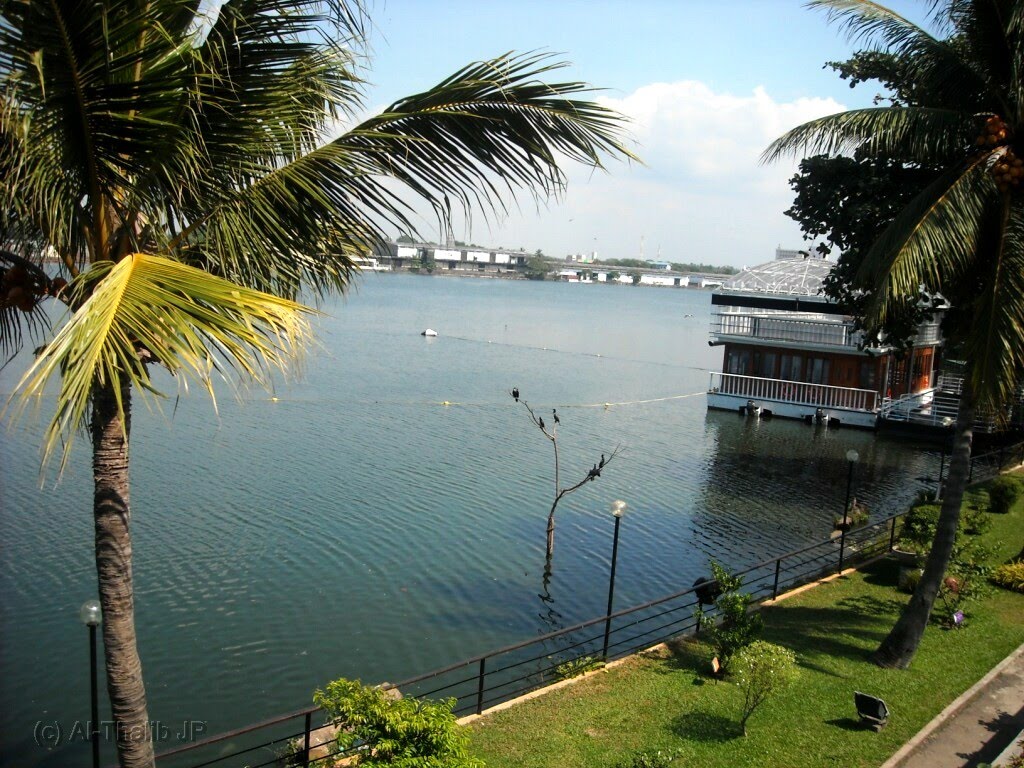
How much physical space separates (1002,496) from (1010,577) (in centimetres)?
745

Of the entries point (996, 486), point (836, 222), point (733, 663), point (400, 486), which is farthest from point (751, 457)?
point (733, 663)

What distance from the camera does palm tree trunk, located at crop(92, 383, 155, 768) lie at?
4500 mm

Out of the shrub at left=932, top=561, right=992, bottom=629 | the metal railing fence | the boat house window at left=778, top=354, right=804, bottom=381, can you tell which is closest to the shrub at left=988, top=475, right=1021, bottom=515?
the metal railing fence

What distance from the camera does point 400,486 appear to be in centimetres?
2508

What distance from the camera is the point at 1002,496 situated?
23250 millimetres

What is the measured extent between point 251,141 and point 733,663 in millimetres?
10232

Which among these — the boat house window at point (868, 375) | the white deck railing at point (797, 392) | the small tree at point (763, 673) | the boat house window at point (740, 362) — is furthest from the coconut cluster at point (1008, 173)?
the boat house window at point (740, 362)

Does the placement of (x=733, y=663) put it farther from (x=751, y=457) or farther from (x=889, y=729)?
(x=751, y=457)

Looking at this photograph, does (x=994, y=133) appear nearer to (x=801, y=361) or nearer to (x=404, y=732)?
(x=404, y=732)

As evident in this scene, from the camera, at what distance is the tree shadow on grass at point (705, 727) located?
34.9ft

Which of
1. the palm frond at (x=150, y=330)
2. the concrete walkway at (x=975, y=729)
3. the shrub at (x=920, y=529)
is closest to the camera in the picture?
the palm frond at (x=150, y=330)

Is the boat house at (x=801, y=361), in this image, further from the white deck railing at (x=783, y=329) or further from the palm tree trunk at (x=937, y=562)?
the palm tree trunk at (x=937, y=562)

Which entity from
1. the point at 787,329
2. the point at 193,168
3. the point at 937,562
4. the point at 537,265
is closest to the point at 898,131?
the point at 937,562

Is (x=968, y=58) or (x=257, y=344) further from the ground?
(x=968, y=58)
